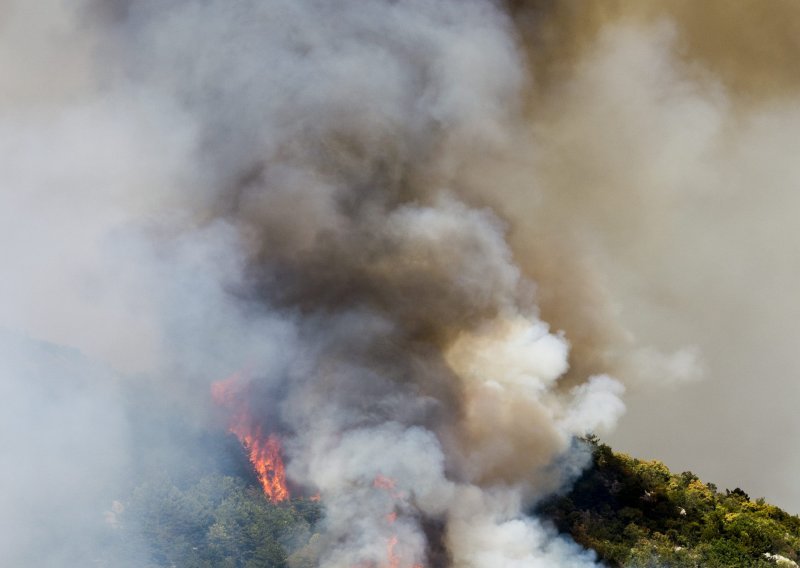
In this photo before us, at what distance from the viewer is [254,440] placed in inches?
→ 3034

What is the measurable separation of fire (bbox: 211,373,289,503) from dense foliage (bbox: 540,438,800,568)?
2196cm

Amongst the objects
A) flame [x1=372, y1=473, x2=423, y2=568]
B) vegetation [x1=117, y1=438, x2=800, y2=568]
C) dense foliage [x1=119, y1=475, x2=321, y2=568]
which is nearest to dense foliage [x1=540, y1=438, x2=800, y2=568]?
vegetation [x1=117, y1=438, x2=800, y2=568]

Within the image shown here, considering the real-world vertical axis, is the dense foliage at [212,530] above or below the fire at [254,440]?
below

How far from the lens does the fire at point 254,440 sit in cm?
7219

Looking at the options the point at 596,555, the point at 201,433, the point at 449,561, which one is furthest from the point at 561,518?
the point at 201,433

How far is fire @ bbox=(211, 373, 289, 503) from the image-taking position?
2842 inches

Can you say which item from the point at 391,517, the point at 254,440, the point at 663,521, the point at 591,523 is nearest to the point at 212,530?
the point at 391,517

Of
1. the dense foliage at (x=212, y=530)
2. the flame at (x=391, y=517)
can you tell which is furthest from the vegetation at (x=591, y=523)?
the flame at (x=391, y=517)

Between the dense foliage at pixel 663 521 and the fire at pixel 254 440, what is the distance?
21963 millimetres

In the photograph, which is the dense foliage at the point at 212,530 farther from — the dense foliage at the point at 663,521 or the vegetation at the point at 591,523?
the dense foliage at the point at 663,521

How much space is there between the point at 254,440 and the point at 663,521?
1509 inches

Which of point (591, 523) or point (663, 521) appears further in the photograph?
point (663, 521)

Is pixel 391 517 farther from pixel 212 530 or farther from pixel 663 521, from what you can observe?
pixel 663 521

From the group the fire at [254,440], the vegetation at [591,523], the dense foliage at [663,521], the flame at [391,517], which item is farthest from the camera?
the fire at [254,440]
